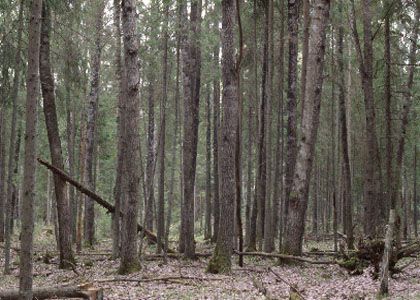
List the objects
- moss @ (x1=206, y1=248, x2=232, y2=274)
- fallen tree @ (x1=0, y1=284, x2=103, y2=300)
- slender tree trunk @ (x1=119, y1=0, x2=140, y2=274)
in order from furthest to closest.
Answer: moss @ (x1=206, y1=248, x2=232, y2=274), slender tree trunk @ (x1=119, y1=0, x2=140, y2=274), fallen tree @ (x1=0, y1=284, x2=103, y2=300)

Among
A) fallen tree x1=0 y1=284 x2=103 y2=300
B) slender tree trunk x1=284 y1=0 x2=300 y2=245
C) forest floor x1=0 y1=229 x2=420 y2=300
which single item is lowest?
forest floor x1=0 y1=229 x2=420 y2=300

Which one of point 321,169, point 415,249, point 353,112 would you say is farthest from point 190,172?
point 321,169

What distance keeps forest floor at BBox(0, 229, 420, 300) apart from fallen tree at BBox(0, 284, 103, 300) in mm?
859

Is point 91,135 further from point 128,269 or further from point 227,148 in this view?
point 227,148

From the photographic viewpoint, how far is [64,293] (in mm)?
7590

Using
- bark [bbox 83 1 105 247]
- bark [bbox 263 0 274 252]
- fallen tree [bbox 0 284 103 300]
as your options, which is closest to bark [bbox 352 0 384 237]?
bark [bbox 263 0 274 252]

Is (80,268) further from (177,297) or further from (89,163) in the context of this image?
(89,163)

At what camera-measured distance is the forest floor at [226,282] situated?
8.58 meters

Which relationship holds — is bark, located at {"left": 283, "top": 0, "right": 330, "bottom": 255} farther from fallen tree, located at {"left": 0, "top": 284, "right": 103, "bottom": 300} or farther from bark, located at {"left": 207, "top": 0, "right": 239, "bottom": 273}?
fallen tree, located at {"left": 0, "top": 284, "right": 103, "bottom": 300}

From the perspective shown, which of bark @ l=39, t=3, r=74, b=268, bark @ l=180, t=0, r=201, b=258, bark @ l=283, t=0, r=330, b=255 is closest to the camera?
bark @ l=39, t=3, r=74, b=268

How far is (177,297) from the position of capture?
8461 millimetres

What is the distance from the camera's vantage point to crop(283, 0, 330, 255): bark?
1204cm

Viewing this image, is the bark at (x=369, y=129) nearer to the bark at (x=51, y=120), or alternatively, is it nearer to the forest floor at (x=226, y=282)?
the forest floor at (x=226, y=282)

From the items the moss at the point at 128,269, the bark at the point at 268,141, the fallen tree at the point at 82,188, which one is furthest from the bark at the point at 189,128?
the moss at the point at 128,269
